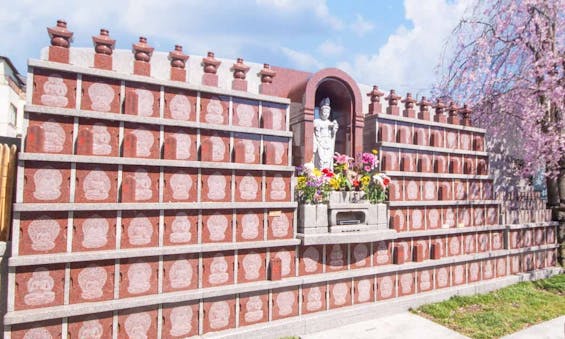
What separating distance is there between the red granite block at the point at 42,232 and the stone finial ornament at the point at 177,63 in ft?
10.6

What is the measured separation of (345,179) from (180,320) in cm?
487

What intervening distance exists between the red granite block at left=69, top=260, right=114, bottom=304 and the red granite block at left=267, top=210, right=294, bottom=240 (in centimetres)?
316

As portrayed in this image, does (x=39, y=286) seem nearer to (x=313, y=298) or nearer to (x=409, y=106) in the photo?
(x=313, y=298)

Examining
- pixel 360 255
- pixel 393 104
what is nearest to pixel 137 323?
pixel 360 255

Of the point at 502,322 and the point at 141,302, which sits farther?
the point at 502,322

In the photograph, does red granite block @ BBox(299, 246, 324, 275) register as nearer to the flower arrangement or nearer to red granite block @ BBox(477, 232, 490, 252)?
the flower arrangement

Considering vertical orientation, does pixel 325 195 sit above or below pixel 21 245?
above

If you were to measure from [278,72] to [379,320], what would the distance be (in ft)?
22.5

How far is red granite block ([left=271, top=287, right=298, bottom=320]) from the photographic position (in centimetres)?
741

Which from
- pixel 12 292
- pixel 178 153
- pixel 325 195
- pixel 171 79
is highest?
pixel 171 79

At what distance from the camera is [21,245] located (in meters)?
5.46

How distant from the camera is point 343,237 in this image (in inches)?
309

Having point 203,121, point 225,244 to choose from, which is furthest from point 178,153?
point 225,244

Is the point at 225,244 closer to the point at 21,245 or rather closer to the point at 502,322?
the point at 21,245
